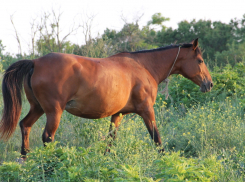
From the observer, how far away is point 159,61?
471 centimetres

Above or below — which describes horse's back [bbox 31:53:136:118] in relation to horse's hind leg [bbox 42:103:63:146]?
above

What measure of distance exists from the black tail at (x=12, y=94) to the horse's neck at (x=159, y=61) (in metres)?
2.01

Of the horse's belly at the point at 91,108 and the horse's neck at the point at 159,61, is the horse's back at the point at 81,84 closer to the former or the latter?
the horse's belly at the point at 91,108

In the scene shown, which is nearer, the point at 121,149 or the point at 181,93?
the point at 121,149

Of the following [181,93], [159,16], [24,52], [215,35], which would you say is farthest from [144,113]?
[159,16]

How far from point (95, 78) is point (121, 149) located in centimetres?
116

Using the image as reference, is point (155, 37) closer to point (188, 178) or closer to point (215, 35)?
point (215, 35)

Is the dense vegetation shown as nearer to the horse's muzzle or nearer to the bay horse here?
the bay horse

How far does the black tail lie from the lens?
352 centimetres

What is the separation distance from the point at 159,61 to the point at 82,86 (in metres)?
1.74

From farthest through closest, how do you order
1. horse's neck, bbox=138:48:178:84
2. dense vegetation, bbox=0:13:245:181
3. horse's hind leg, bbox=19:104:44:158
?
horse's neck, bbox=138:48:178:84 → horse's hind leg, bbox=19:104:44:158 → dense vegetation, bbox=0:13:245:181

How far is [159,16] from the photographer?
94.1 feet

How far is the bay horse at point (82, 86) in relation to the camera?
3381 millimetres

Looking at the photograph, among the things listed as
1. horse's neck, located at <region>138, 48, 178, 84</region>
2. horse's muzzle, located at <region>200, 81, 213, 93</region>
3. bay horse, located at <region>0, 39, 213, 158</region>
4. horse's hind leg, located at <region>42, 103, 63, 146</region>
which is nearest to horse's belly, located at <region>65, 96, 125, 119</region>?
bay horse, located at <region>0, 39, 213, 158</region>
